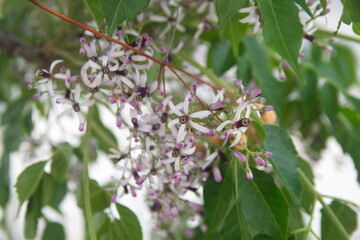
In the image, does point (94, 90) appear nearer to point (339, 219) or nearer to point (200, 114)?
point (200, 114)

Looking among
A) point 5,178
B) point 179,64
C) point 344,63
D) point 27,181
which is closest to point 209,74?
point 179,64

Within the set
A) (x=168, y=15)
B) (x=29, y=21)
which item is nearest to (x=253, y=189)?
(x=168, y=15)

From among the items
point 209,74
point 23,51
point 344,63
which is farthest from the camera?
point 344,63

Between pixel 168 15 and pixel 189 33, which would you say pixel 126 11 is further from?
pixel 189 33

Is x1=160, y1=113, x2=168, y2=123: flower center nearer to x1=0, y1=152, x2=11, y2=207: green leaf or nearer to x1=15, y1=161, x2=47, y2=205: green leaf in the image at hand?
x1=15, y1=161, x2=47, y2=205: green leaf

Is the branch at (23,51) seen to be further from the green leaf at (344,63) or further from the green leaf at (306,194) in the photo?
the green leaf at (344,63)

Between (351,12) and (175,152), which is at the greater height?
(351,12)

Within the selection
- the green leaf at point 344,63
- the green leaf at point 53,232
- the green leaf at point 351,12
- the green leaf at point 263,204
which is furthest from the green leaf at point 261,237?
the green leaf at point 344,63
